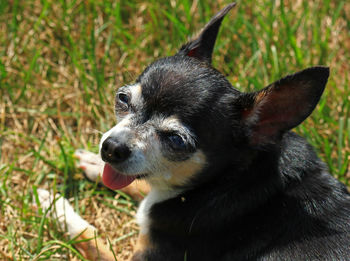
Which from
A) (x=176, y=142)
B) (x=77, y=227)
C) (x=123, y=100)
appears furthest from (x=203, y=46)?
(x=77, y=227)

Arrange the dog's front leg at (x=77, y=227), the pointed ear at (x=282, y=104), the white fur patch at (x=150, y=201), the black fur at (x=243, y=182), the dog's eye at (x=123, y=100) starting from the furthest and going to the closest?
the dog's front leg at (x=77, y=227) → the white fur patch at (x=150, y=201) → the dog's eye at (x=123, y=100) → the black fur at (x=243, y=182) → the pointed ear at (x=282, y=104)

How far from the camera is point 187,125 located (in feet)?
11.4

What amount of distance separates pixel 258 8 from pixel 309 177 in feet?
10.0

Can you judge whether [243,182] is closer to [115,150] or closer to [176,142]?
[176,142]

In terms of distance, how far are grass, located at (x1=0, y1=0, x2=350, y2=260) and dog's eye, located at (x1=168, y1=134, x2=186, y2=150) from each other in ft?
4.59

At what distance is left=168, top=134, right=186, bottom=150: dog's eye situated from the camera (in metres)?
3.52

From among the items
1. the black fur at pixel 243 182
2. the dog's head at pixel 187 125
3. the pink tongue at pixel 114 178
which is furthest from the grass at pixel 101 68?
the dog's head at pixel 187 125

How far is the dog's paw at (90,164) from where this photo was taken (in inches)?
189

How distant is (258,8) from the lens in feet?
20.2

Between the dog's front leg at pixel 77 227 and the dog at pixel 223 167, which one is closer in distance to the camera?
the dog at pixel 223 167

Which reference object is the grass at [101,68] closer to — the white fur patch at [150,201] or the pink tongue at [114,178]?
the white fur patch at [150,201]

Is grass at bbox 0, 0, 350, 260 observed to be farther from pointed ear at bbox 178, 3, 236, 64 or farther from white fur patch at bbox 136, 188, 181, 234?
pointed ear at bbox 178, 3, 236, 64

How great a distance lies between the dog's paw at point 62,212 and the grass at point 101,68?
83 mm

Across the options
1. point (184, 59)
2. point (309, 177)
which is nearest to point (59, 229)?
point (184, 59)
